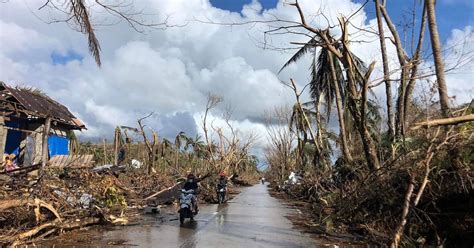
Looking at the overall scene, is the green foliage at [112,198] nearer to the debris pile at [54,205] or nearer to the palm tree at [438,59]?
the debris pile at [54,205]

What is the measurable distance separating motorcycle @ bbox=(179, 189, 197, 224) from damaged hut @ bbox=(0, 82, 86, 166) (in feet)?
23.3

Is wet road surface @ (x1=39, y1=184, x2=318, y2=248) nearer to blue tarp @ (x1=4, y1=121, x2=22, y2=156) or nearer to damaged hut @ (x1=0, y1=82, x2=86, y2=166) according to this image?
damaged hut @ (x1=0, y1=82, x2=86, y2=166)

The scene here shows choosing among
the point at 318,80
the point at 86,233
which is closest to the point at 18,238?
the point at 86,233

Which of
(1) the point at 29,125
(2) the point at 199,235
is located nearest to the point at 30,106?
(1) the point at 29,125

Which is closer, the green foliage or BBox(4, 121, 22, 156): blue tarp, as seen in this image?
the green foliage

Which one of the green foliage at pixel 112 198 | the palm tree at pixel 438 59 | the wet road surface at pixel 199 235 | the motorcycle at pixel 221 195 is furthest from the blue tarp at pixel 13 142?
the palm tree at pixel 438 59

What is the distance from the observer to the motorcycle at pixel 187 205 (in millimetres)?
14151

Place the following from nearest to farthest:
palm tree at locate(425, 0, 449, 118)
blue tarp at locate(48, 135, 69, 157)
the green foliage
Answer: palm tree at locate(425, 0, 449, 118) → the green foliage → blue tarp at locate(48, 135, 69, 157)

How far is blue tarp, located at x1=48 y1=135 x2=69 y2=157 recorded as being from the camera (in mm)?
25720

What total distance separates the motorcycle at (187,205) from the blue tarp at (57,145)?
13.4 metres

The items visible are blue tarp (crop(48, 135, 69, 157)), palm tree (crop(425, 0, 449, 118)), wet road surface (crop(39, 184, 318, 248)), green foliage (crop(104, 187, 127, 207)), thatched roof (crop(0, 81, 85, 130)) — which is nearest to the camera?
wet road surface (crop(39, 184, 318, 248))

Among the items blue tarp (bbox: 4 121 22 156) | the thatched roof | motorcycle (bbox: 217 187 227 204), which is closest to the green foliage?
the thatched roof

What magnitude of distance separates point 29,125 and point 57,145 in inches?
127

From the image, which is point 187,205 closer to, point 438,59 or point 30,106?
point 438,59
